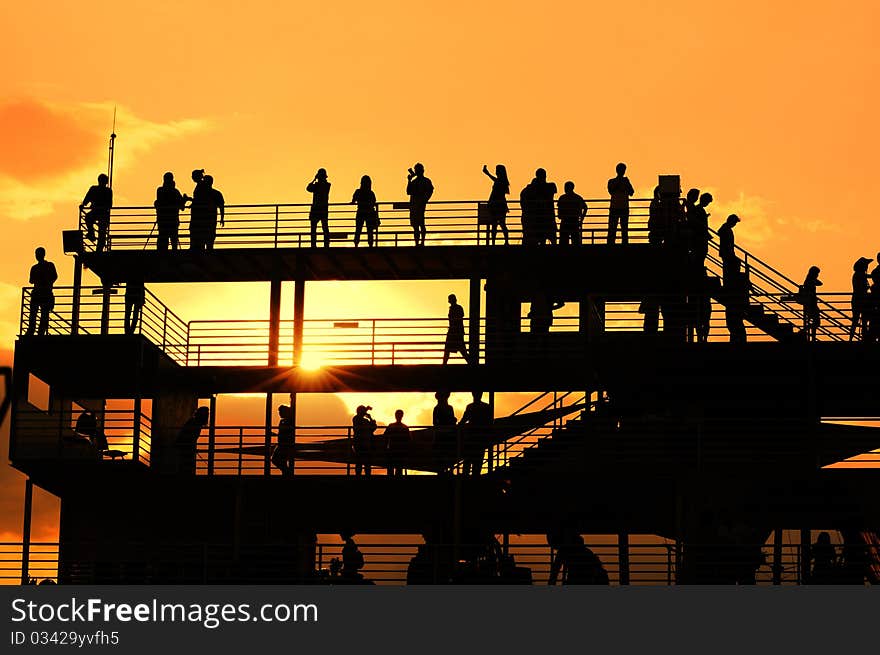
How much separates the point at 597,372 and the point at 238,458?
22.0ft

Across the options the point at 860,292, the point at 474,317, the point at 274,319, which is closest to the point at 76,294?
the point at 274,319

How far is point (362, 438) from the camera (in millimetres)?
36250

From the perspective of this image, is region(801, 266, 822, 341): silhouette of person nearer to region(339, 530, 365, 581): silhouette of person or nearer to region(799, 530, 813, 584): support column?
region(799, 530, 813, 584): support column

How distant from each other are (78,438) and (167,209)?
16.1 feet

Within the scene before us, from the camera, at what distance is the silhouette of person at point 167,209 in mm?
40469

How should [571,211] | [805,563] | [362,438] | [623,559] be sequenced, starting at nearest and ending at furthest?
[805,563] < [362,438] < [571,211] < [623,559]

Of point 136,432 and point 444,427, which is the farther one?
point 136,432

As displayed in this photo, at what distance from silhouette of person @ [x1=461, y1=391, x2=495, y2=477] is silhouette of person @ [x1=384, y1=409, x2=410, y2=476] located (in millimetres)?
1016

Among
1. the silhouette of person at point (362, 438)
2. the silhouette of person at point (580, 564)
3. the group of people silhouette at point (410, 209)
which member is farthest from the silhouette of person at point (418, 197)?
the silhouette of person at point (580, 564)

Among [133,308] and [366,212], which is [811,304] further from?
[133,308]

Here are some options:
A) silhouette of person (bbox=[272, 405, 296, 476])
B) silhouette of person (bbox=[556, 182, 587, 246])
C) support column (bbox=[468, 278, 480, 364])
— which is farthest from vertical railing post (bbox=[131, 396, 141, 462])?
silhouette of person (bbox=[556, 182, 587, 246])

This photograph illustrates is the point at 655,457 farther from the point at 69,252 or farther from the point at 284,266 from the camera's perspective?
the point at 69,252

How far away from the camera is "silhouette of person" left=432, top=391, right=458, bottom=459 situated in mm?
36562

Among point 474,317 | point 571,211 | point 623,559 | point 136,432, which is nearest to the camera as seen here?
point 136,432
